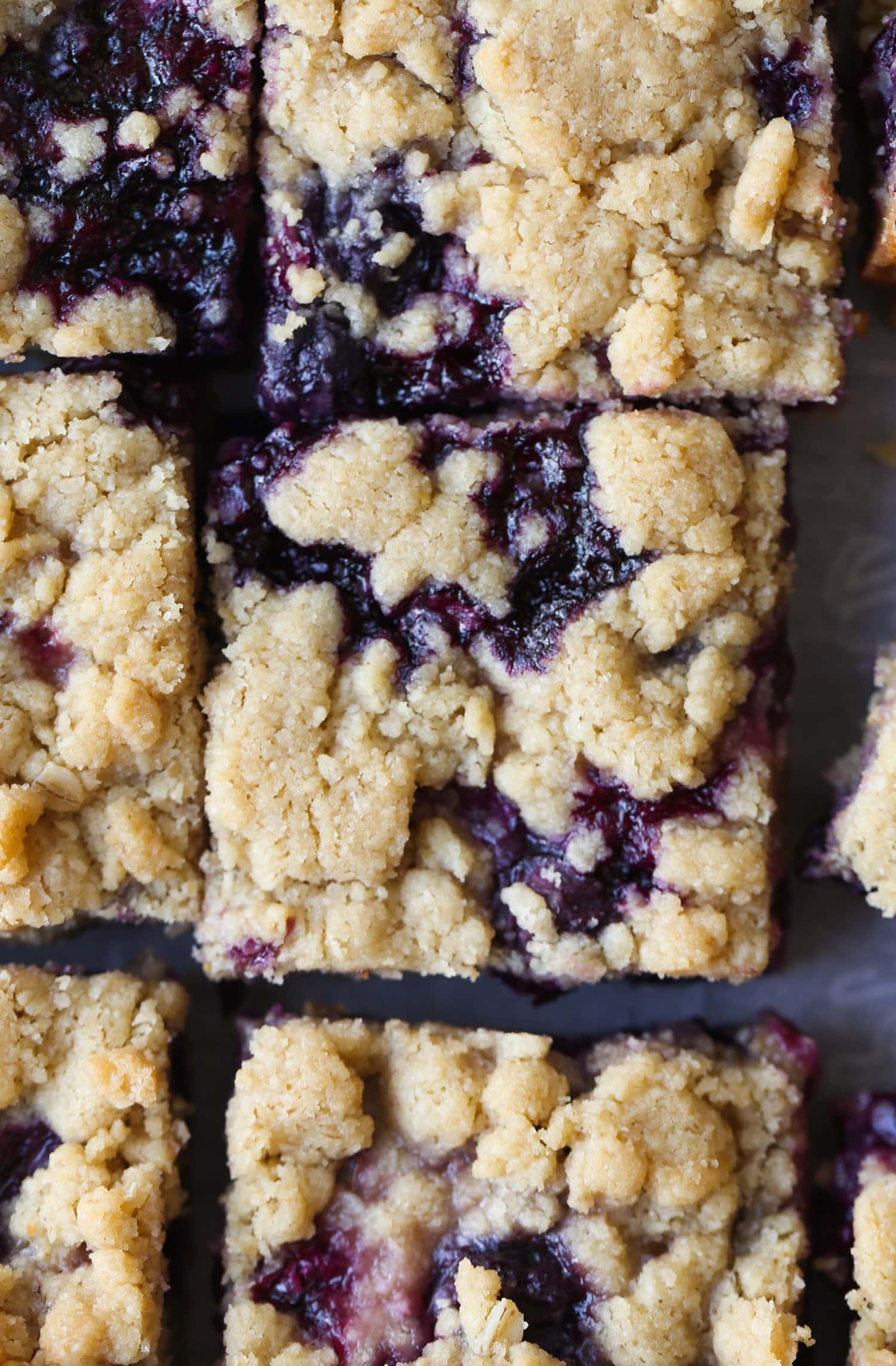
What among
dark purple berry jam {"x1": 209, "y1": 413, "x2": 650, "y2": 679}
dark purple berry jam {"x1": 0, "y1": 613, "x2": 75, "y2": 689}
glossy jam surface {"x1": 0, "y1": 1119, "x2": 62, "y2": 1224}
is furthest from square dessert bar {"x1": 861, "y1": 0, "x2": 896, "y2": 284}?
glossy jam surface {"x1": 0, "y1": 1119, "x2": 62, "y2": 1224}

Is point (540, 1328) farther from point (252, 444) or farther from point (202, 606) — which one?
point (252, 444)

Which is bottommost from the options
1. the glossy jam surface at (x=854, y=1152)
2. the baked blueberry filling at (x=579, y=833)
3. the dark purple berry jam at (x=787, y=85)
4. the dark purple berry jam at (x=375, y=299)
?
the glossy jam surface at (x=854, y=1152)

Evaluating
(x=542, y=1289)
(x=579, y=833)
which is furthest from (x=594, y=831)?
(x=542, y=1289)

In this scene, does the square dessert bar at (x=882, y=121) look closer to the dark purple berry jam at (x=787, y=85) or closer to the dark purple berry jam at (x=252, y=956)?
the dark purple berry jam at (x=787, y=85)

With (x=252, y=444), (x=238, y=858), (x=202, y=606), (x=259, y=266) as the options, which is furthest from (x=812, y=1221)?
(x=259, y=266)

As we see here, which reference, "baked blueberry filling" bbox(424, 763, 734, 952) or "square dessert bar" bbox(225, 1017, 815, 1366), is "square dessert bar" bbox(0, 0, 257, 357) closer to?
"baked blueberry filling" bbox(424, 763, 734, 952)

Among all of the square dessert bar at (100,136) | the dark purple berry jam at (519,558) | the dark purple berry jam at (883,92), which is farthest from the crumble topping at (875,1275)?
the square dessert bar at (100,136)
